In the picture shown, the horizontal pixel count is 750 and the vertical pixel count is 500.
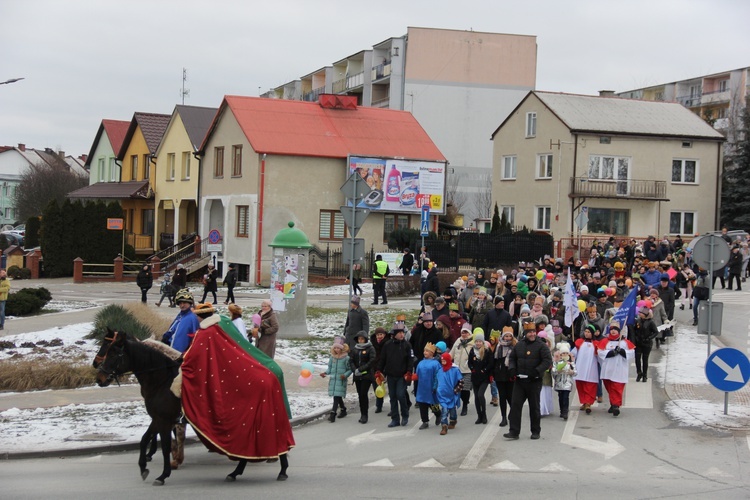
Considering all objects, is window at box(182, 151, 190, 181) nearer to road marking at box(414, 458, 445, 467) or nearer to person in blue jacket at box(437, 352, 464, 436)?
person in blue jacket at box(437, 352, 464, 436)

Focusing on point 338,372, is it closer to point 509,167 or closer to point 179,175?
point 179,175

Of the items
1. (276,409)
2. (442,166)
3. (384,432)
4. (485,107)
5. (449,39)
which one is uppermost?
(449,39)

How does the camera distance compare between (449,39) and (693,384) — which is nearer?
(693,384)

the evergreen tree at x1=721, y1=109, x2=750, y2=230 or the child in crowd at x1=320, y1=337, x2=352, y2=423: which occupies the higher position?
the evergreen tree at x1=721, y1=109, x2=750, y2=230

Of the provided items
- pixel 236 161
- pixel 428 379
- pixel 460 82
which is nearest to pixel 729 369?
pixel 428 379

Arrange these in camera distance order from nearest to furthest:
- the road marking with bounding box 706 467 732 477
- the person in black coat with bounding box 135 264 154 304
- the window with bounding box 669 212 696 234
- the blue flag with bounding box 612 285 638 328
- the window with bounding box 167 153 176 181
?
the road marking with bounding box 706 467 732 477 < the blue flag with bounding box 612 285 638 328 < the person in black coat with bounding box 135 264 154 304 < the window with bounding box 669 212 696 234 < the window with bounding box 167 153 176 181

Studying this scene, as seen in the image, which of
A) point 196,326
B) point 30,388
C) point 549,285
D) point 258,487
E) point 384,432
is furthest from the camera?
point 549,285

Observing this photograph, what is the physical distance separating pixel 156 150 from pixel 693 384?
39.7 meters

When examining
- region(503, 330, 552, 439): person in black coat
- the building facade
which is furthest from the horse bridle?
the building facade

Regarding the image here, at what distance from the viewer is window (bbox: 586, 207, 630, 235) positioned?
47.0 metres

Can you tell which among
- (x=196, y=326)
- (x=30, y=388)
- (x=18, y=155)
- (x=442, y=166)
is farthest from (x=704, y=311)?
(x=18, y=155)

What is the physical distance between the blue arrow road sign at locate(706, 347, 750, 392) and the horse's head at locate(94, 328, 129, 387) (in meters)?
8.59

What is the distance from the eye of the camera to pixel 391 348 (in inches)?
559

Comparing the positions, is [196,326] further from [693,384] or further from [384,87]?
[384,87]
